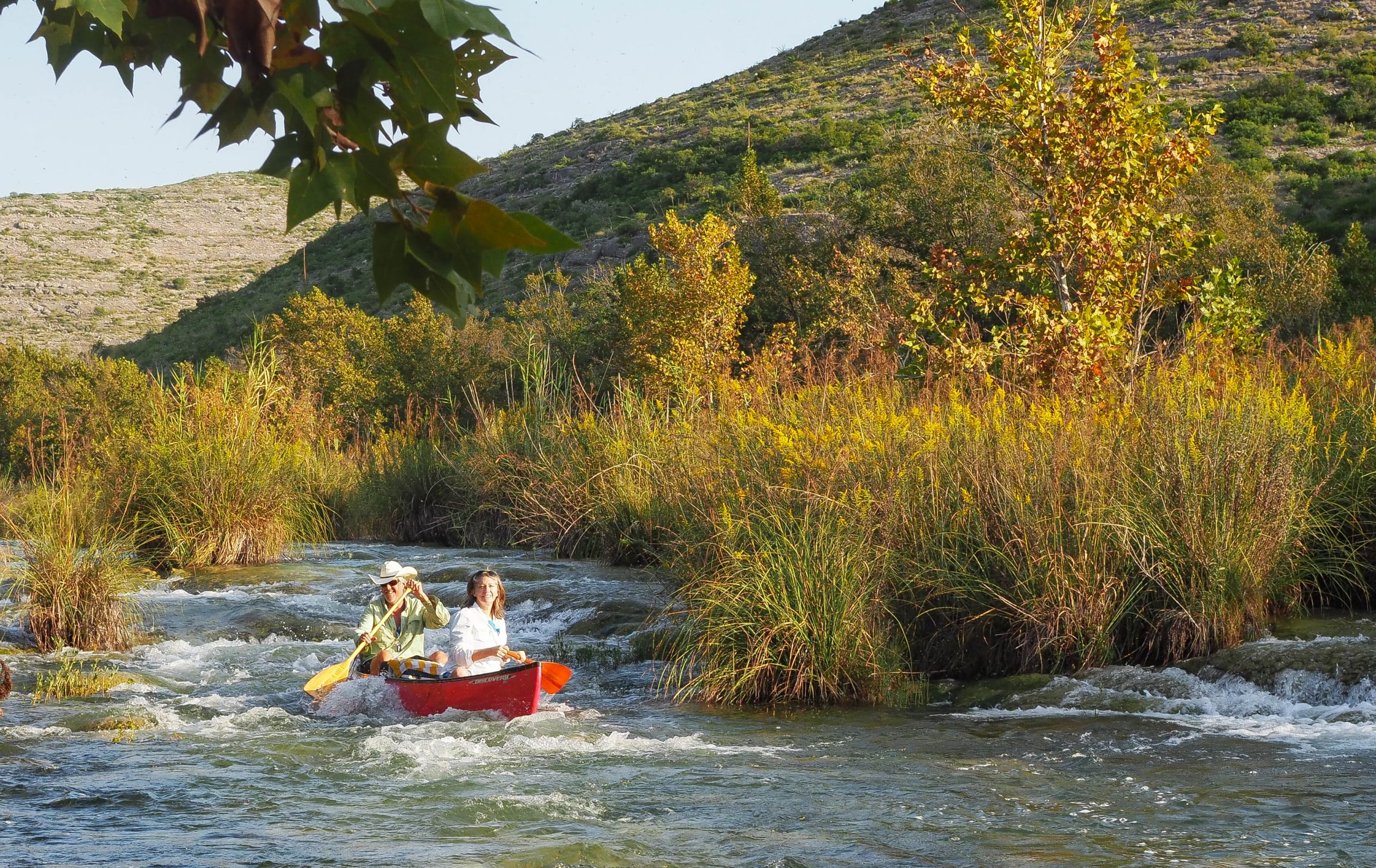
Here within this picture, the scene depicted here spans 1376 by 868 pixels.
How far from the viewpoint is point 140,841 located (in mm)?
6320

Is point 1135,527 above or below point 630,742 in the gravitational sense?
above

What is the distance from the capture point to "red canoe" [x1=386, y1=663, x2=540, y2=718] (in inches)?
339

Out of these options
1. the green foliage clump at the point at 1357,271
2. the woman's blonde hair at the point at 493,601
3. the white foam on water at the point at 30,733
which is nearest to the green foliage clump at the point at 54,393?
the white foam on water at the point at 30,733

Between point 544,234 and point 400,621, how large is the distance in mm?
9173

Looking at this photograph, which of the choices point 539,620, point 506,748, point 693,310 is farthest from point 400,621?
point 693,310

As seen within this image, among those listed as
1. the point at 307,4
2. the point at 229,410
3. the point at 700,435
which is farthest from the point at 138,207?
the point at 307,4

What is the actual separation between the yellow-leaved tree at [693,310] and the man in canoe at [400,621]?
9.95 metres

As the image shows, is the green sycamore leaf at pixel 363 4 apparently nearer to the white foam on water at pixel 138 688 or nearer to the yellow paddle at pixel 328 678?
the yellow paddle at pixel 328 678

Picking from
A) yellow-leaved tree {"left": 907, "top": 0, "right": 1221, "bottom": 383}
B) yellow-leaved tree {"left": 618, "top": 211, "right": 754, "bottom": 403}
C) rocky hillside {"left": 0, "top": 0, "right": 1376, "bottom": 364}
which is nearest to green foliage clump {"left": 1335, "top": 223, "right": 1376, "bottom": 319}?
rocky hillside {"left": 0, "top": 0, "right": 1376, "bottom": 364}

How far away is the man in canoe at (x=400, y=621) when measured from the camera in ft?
32.0

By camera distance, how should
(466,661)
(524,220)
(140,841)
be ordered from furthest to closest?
(466,661) < (140,841) < (524,220)

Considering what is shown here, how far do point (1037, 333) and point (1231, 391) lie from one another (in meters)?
1.96

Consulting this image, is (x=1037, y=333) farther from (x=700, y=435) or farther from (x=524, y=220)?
(x=524, y=220)

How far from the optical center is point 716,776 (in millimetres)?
7203
